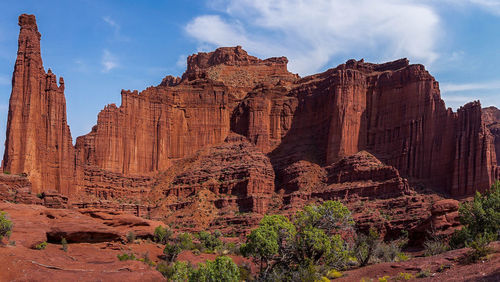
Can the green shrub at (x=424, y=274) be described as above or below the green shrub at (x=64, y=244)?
below

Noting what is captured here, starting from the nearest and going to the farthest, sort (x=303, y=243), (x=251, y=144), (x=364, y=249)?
(x=303, y=243) → (x=364, y=249) → (x=251, y=144)

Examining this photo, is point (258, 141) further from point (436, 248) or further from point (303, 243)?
point (303, 243)

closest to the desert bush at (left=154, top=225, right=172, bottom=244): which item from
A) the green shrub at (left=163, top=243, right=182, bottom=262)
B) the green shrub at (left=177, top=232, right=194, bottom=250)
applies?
the green shrub at (left=177, top=232, right=194, bottom=250)

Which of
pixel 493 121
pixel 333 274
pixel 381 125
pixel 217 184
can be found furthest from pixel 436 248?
pixel 493 121

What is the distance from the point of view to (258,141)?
10625cm

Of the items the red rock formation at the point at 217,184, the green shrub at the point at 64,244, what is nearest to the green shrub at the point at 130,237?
the green shrub at the point at 64,244

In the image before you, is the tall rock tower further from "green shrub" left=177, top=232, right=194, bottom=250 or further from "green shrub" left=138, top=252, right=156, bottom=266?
"green shrub" left=138, top=252, right=156, bottom=266

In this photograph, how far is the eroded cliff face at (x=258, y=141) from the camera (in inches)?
3031

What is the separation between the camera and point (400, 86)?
93000mm

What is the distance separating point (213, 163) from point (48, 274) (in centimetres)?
6154

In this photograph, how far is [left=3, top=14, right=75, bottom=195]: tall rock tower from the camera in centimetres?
7062

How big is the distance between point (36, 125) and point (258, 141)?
42.0 metres

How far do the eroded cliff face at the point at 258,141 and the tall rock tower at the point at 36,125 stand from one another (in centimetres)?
14

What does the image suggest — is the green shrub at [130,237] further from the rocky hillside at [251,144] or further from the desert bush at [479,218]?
the desert bush at [479,218]
